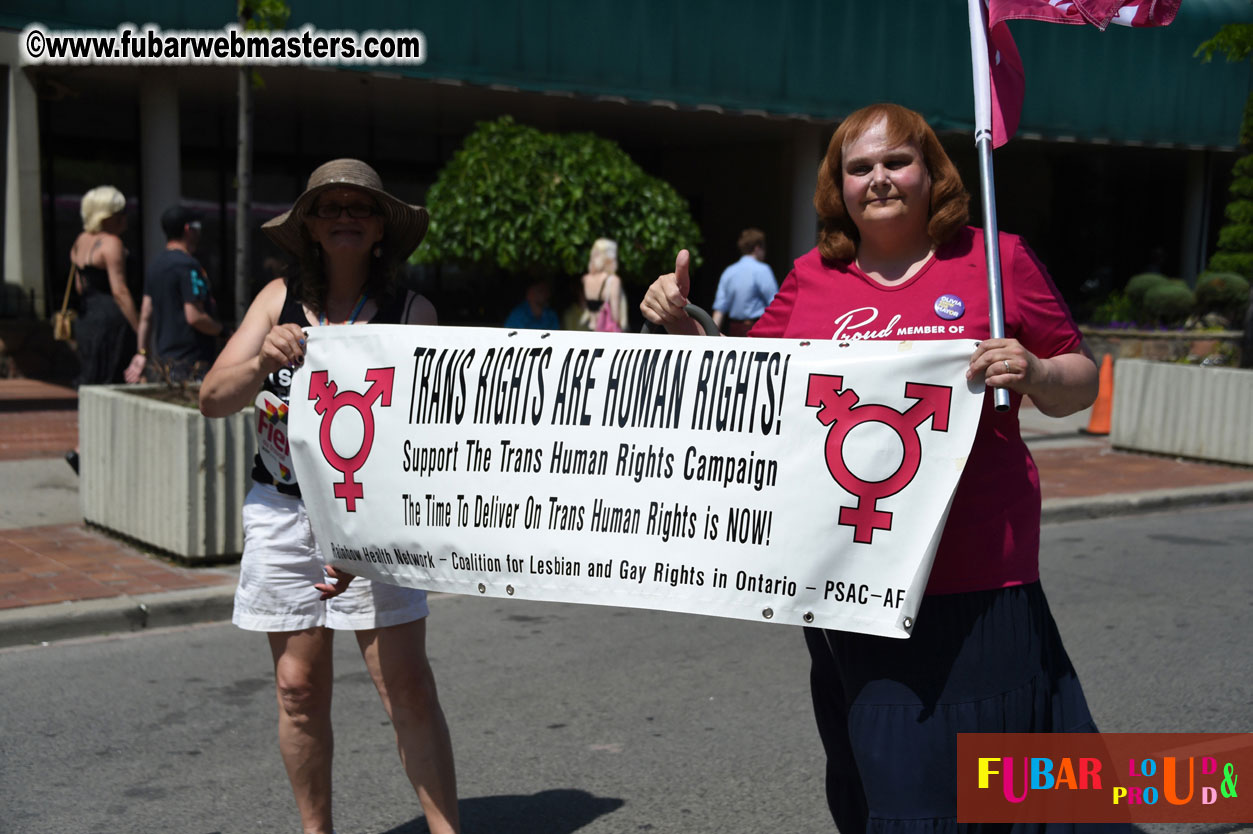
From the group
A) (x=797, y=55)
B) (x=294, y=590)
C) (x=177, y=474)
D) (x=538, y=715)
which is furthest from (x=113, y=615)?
(x=797, y=55)

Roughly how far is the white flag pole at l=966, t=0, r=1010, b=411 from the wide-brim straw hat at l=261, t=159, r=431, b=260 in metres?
1.45

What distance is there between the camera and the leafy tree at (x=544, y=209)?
13539mm

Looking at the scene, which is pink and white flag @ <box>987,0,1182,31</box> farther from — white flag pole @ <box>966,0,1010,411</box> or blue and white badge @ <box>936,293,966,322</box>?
blue and white badge @ <box>936,293,966,322</box>

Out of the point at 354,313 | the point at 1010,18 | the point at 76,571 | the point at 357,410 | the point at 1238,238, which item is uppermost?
the point at 1238,238

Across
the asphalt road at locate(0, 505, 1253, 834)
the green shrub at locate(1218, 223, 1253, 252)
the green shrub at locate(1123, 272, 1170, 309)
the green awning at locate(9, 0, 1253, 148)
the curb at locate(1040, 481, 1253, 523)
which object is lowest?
A: the asphalt road at locate(0, 505, 1253, 834)

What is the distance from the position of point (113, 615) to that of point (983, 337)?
4797 millimetres

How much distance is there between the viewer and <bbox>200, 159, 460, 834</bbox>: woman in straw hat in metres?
3.30

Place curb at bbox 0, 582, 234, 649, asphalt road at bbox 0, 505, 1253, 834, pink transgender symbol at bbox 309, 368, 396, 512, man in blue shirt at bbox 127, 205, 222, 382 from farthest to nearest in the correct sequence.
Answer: man in blue shirt at bbox 127, 205, 222, 382, curb at bbox 0, 582, 234, 649, asphalt road at bbox 0, 505, 1253, 834, pink transgender symbol at bbox 309, 368, 396, 512

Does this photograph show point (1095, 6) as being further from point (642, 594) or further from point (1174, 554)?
point (1174, 554)

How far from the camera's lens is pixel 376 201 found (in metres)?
3.38

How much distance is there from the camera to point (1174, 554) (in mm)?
8000

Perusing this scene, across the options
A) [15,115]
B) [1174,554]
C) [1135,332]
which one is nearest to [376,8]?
[15,115]

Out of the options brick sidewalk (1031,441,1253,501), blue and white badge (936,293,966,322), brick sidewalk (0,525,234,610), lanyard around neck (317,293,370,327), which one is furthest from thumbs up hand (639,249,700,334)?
brick sidewalk (1031,441,1253,501)

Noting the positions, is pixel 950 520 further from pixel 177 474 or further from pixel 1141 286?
pixel 1141 286
